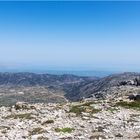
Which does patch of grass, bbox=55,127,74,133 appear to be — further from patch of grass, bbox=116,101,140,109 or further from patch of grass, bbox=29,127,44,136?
patch of grass, bbox=116,101,140,109

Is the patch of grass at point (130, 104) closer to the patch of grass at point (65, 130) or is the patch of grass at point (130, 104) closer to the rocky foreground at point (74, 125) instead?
the rocky foreground at point (74, 125)

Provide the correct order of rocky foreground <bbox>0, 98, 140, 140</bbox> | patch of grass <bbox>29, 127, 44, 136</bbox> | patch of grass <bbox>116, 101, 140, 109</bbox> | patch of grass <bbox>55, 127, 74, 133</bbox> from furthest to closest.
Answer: patch of grass <bbox>116, 101, 140, 109</bbox> < patch of grass <bbox>55, 127, 74, 133</bbox> < patch of grass <bbox>29, 127, 44, 136</bbox> < rocky foreground <bbox>0, 98, 140, 140</bbox>

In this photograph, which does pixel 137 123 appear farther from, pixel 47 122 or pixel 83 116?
pixel 47 122

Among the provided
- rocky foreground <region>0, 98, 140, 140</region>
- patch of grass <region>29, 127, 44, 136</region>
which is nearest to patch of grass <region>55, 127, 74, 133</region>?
rocky foreground <region>0, 98, 140, 140</region>

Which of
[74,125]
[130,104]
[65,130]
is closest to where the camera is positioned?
[65,130]

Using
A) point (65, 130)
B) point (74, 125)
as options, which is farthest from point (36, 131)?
point (74, 125)

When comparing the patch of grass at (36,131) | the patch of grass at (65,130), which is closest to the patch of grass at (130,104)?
the patch of grass at (65,130)

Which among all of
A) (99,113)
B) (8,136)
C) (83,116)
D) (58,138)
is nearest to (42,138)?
(58,138)

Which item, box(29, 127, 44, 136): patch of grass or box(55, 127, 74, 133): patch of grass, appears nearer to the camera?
box(29, 127, 44, 136): patch of grass

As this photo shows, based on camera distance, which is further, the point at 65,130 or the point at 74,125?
the point at 74,125

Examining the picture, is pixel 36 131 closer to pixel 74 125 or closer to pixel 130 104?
pixel 74 125
